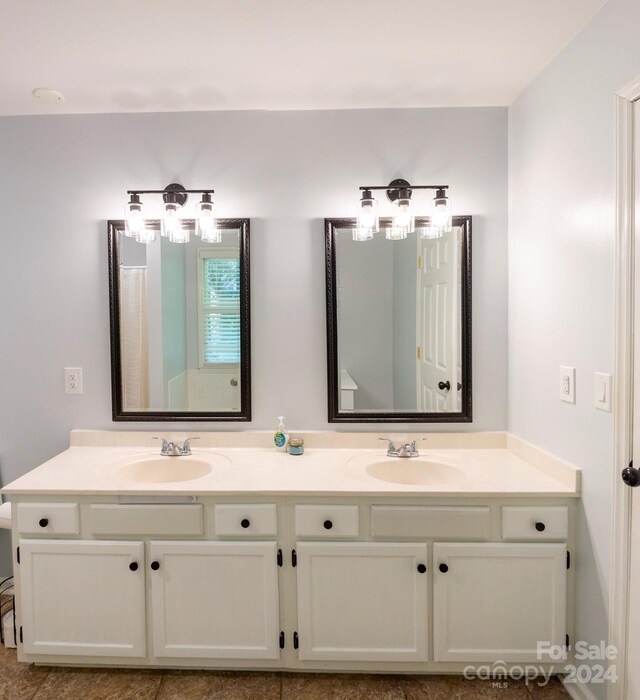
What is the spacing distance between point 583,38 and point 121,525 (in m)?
2.37

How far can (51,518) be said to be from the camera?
173cm

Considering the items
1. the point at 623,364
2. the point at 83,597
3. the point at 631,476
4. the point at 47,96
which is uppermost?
the point at 47,96

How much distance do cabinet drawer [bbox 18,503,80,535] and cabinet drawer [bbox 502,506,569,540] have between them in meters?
1.58

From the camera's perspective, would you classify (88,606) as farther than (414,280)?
No

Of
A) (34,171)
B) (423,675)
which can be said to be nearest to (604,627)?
(423,675)

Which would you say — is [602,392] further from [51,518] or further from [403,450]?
[51,518]

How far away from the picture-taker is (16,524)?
5.73 ft

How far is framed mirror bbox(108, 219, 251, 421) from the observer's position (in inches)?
86.1

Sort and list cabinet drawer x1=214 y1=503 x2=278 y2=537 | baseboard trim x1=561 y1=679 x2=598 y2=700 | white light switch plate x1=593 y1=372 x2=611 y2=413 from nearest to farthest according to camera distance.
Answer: white light switch plate x1=593 y1=372 x2=611 y2=413
baseboard trim x1=561 y1=679 x2=598 y2=700
cabinet drawer x1=214 y1=503 x2=278 y2=537

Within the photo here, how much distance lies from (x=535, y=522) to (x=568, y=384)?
513 mm

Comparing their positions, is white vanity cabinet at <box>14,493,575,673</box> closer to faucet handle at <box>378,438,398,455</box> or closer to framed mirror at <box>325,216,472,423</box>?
faucet handle at <box>378,438,398,455</box>

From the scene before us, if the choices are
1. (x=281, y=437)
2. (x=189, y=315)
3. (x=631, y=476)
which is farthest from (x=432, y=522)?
(x=189, y=315)

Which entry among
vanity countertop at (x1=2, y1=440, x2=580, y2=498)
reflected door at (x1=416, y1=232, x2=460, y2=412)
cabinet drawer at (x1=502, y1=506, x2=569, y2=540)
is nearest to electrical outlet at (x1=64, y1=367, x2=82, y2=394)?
vanity countertop at (x1=2, y1=440, x2=580, y2=498)

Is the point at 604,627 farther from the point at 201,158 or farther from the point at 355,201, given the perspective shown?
the point at 201,158
